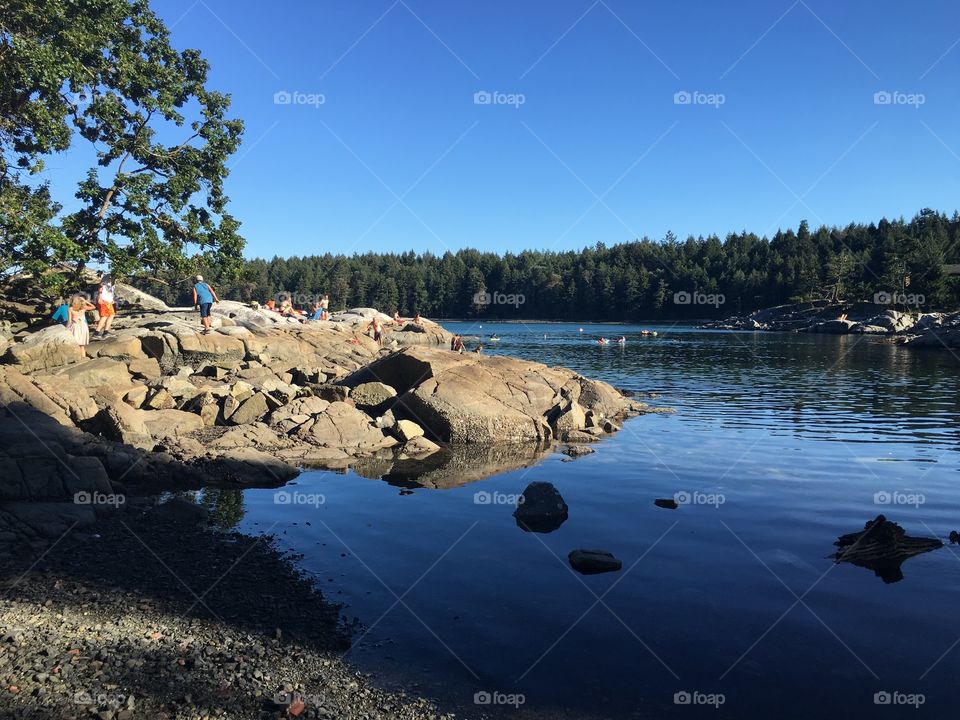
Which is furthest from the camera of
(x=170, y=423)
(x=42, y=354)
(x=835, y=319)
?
(x=835, y=319)

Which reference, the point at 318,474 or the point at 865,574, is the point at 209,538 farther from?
the point at 865,574

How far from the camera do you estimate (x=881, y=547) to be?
12398 millimetres

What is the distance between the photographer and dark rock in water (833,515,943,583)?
11898 millimetres

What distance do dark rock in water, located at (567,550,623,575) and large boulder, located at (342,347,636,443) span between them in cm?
1156

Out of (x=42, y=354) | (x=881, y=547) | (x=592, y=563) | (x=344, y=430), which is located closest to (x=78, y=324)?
(x=42, y=354)

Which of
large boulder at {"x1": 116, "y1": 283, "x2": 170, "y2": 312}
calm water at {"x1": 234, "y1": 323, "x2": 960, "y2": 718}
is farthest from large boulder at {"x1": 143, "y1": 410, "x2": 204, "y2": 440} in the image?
large boulder at {"x1": 116, "y1": 283, "x2": 170, "y2": 312}

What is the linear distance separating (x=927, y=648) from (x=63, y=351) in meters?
25.9

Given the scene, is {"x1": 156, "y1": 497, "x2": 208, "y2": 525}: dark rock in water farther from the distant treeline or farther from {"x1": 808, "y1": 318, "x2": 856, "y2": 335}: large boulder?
{"x1": 808, "y1": 318, "x2": 856, "y2": 335}: large boulder

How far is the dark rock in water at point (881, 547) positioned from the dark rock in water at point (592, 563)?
4256 millimetres

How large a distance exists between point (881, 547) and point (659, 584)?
15.7 feet

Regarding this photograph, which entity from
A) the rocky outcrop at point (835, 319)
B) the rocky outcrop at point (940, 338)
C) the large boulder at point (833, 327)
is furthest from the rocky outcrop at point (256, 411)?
the large boulder at point (833, 327)

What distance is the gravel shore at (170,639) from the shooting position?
22.5 feet

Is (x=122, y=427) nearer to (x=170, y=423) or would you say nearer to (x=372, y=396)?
(x=170, y=423)

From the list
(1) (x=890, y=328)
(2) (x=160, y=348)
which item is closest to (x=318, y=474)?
(2) (x=160, y=348)
